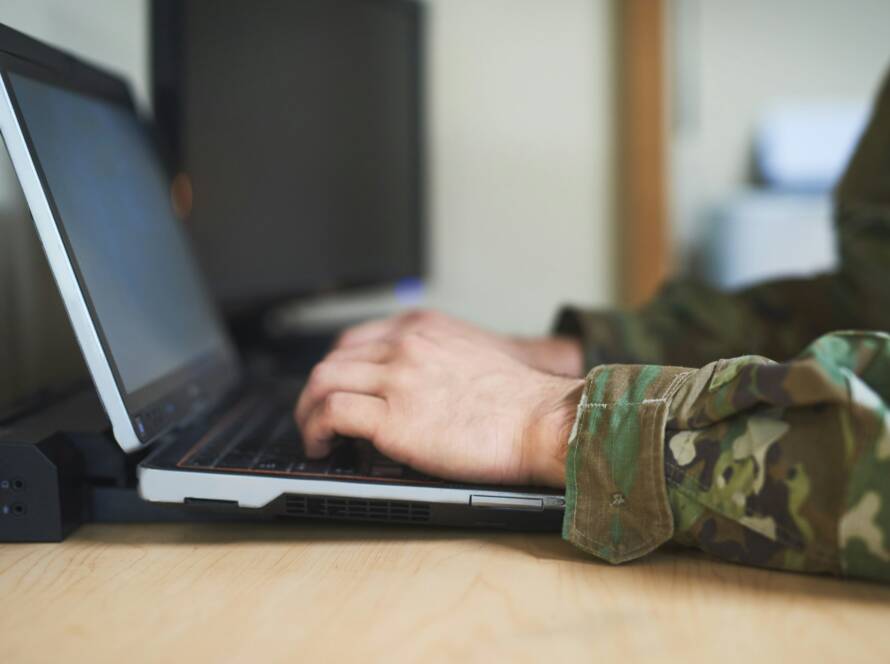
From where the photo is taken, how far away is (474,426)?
20.8 inches

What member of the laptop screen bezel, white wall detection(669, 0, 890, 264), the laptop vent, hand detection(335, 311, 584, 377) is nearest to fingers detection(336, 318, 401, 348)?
hand detection(335, 311, 584, 377)

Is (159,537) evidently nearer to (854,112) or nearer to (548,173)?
(548,173)

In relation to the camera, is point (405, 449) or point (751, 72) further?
point (751, 72)

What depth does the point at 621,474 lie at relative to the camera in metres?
0.49

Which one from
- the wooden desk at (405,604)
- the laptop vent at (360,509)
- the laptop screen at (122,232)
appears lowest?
the wooden desk at (405,604)

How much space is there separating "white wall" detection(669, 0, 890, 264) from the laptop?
206 cm

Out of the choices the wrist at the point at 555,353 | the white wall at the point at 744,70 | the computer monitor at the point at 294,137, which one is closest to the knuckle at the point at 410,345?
the wrist at the point at 555,353

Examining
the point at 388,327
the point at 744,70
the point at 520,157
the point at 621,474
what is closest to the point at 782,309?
the point at 388,327

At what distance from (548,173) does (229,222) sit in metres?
1.02

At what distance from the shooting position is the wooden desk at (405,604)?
38cm

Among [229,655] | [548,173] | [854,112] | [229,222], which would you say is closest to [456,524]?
[229,655]

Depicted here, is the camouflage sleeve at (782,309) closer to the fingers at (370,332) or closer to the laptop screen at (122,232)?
the fingers at (370,332)

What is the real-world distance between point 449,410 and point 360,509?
0.27 ft

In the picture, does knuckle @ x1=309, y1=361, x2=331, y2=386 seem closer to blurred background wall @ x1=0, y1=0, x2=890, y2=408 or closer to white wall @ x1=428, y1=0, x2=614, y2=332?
blurred background wall @ x1=0, y1=0, x2=890, y2=408
